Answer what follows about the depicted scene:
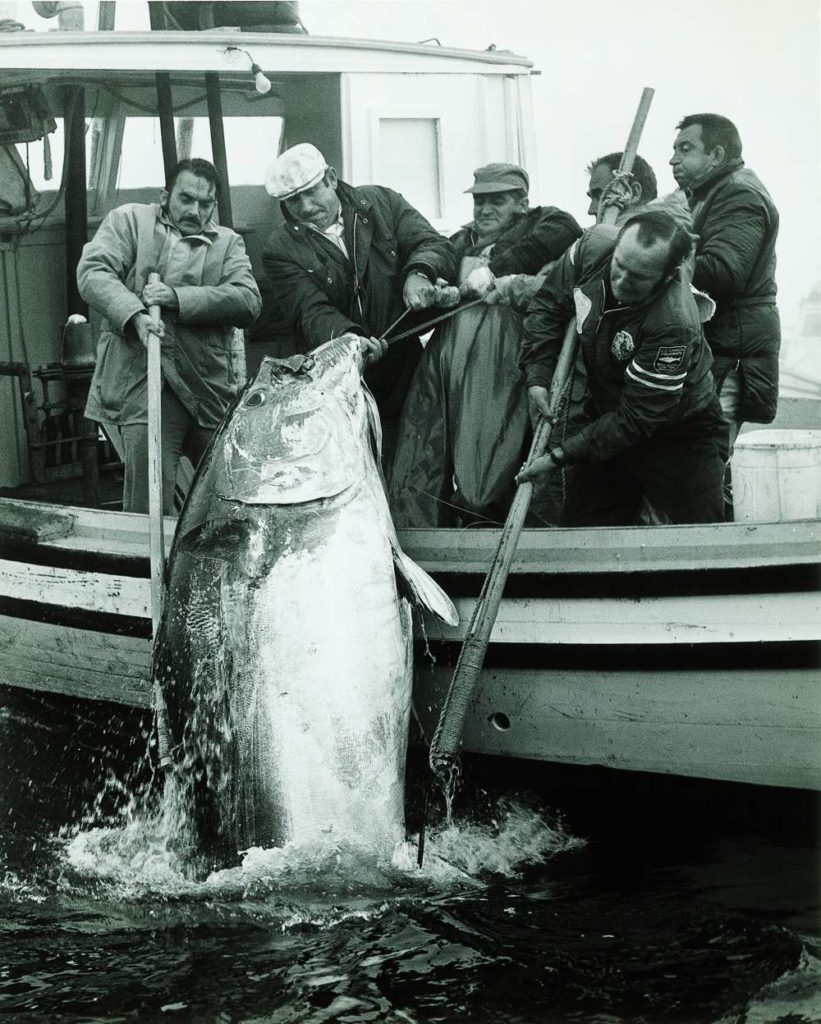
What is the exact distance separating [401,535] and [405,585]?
1.59ft

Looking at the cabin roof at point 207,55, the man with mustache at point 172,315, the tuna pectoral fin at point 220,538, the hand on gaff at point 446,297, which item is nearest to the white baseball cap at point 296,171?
the man with mustache at point 172,315

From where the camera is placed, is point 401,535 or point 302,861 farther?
point 401,535

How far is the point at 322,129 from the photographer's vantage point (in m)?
7.23

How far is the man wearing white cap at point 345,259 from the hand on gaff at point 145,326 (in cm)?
64

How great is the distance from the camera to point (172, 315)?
6.12 metres

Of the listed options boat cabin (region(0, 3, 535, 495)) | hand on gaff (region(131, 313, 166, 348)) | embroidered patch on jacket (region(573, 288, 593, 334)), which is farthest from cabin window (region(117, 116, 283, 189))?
embroidered patch on jacket (region(573, 288, 593, 334))

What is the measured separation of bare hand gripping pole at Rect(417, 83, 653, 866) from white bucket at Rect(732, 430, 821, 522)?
2.71 feet

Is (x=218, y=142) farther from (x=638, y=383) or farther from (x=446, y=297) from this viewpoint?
(x=638, y=383)

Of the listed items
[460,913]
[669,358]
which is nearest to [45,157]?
[669,358]

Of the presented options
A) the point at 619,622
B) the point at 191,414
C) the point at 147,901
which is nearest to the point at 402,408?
the point at 191,414

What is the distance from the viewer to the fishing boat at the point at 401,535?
515 centimetres

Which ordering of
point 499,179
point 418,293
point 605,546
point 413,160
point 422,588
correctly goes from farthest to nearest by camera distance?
point 413,160, point 499,179, point 418,293, point 605,546, point 422,588

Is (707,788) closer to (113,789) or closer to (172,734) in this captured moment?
(172,734)

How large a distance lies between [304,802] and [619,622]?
145 centimetres
